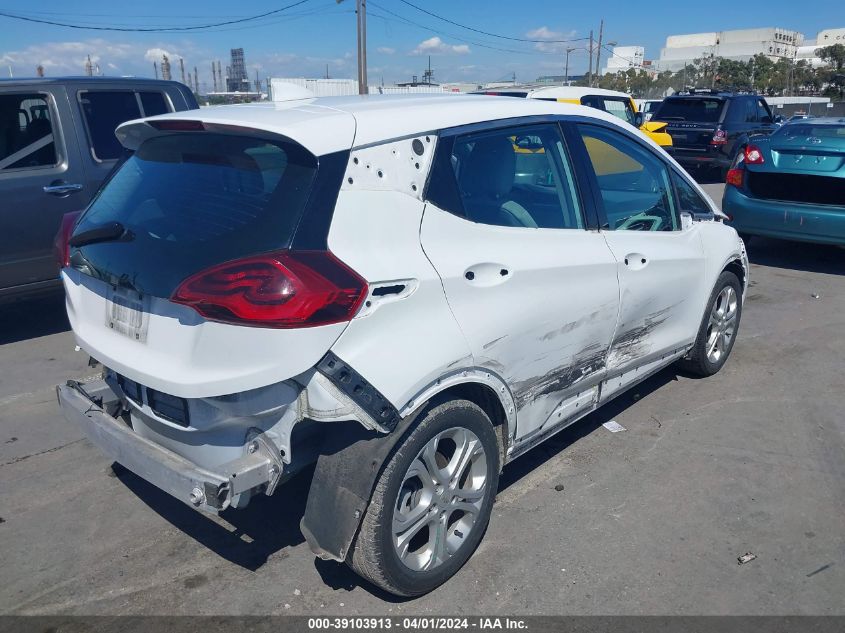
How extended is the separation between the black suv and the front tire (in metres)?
13.6

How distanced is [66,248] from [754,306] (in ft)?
20.0

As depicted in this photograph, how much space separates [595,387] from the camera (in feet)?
12.6

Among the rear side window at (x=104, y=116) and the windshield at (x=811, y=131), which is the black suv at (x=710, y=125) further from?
the rear side window at (x=104, y=116)

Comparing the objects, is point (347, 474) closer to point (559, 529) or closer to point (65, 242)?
point (559, 529)

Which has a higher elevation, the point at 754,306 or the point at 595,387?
the point at 595,387

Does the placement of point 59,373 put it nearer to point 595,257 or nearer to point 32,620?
point 32,620

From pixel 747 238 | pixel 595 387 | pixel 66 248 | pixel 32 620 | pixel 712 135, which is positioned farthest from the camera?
pixel 712 135

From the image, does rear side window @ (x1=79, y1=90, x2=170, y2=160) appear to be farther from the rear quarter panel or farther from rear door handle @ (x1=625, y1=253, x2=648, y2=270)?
rear door handle @ (x1=625, y1=253, x2=648, y2=270)

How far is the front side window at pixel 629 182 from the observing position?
3825 millimetres

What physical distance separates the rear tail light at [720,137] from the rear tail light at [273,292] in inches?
564

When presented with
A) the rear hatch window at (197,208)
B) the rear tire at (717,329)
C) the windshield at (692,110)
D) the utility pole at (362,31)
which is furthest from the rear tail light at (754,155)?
the utility pole at (362,31)

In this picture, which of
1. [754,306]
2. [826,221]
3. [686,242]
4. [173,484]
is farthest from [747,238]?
[173,484]

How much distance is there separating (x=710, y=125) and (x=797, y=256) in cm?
682

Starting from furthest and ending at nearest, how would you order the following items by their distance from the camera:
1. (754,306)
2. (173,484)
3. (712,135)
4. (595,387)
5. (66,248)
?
(712,135)
(754,306)
(595,387)
(66,248)
(173,484)
